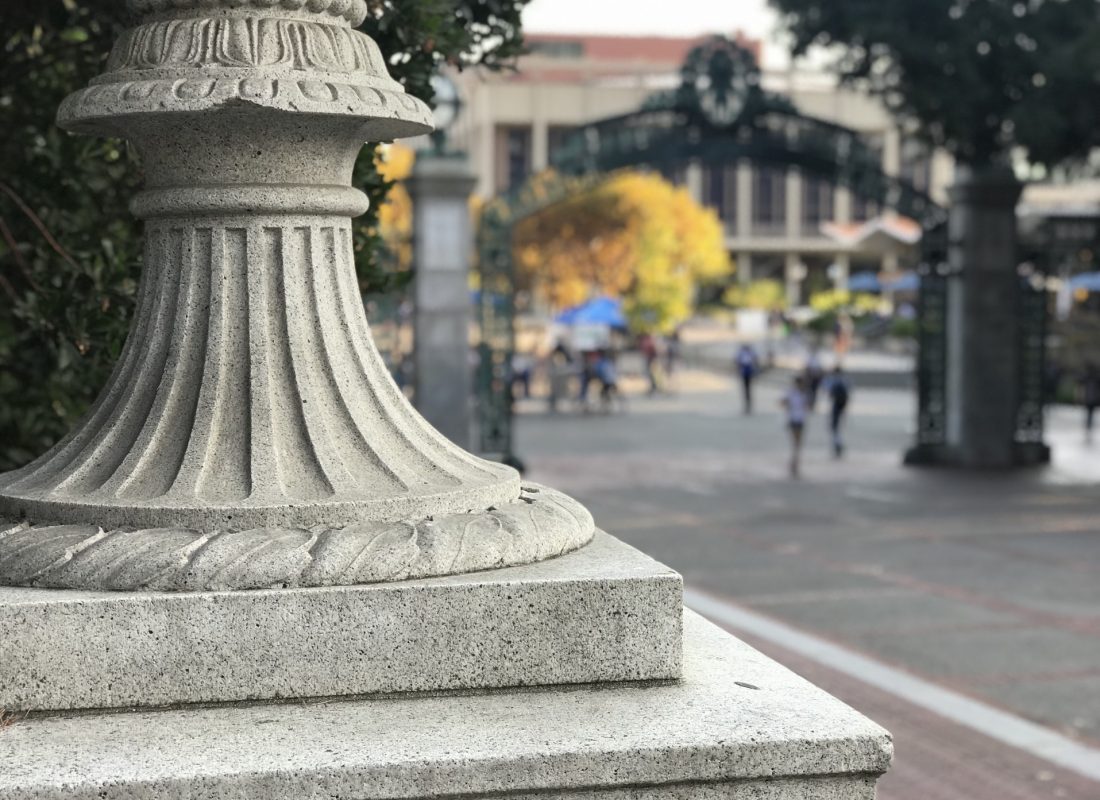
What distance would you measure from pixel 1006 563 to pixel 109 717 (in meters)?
12.0

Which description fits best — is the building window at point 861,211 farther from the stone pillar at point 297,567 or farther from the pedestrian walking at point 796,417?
the stone pillar at point 297,567

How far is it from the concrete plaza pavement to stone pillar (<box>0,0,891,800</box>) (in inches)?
166

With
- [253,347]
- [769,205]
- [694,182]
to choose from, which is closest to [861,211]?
[769,205]

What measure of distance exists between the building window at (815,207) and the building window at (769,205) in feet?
4.38

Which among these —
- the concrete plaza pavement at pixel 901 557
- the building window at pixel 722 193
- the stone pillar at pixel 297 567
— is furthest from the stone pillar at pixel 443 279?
the building window at pixel 722 193

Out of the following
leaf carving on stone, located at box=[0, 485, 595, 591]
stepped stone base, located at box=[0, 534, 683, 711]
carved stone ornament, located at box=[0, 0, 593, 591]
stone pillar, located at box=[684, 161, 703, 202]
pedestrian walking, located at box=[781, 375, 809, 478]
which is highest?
stone pillar, located at box=[684, 161, 703, 202]

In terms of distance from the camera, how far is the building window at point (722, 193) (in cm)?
10094

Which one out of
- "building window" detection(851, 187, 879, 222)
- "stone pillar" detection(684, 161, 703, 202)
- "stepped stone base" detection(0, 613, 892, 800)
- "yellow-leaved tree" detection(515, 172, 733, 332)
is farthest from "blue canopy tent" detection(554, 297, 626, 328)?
"building window" detection(851, 187, 879, 222)

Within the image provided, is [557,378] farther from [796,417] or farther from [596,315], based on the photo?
[796,417]

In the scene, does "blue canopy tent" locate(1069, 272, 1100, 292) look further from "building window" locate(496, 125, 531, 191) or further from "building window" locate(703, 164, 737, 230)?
"building window" locate(703, 164, 737, 230)

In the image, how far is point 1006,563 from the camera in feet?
46.0

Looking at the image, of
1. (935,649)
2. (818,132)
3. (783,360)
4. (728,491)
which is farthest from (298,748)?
(783,360)

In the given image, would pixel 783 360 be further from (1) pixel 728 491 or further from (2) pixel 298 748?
(2) pixel 298 748

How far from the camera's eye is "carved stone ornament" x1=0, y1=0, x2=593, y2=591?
10.5ft
